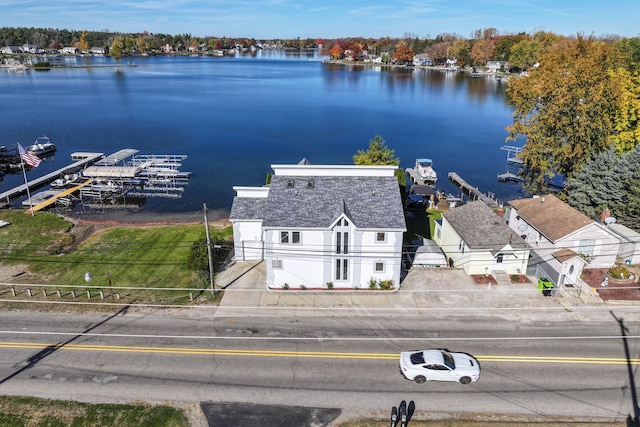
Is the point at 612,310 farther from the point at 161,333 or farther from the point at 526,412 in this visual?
the point at 161,333

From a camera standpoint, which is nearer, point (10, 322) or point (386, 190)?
point (10, 322)

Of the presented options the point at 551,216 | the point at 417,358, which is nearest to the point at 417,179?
the point at 551,216

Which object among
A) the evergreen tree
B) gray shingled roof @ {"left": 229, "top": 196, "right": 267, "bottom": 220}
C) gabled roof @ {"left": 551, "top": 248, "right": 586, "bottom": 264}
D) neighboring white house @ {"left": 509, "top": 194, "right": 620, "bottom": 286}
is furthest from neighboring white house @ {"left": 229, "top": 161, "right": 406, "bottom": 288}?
the evergreen tree

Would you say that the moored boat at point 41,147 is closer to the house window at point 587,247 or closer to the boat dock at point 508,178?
the boat dock at point 508,178

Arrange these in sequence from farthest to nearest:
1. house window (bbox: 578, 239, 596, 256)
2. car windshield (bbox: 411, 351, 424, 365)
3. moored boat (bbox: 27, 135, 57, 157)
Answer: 1. moored boat (bbox: 27, 135, 57, 157)
2. house window (bbox: 578, 239, 596, 256)
3. car windshield (bbox: 411, 351, 424, 365)

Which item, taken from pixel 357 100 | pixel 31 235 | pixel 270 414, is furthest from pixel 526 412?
pixel 357 100

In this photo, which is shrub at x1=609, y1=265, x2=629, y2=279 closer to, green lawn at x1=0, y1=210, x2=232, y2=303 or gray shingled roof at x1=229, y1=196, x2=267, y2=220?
gray shingled roof at x1=229, y1=196, x2=267, y2=220
